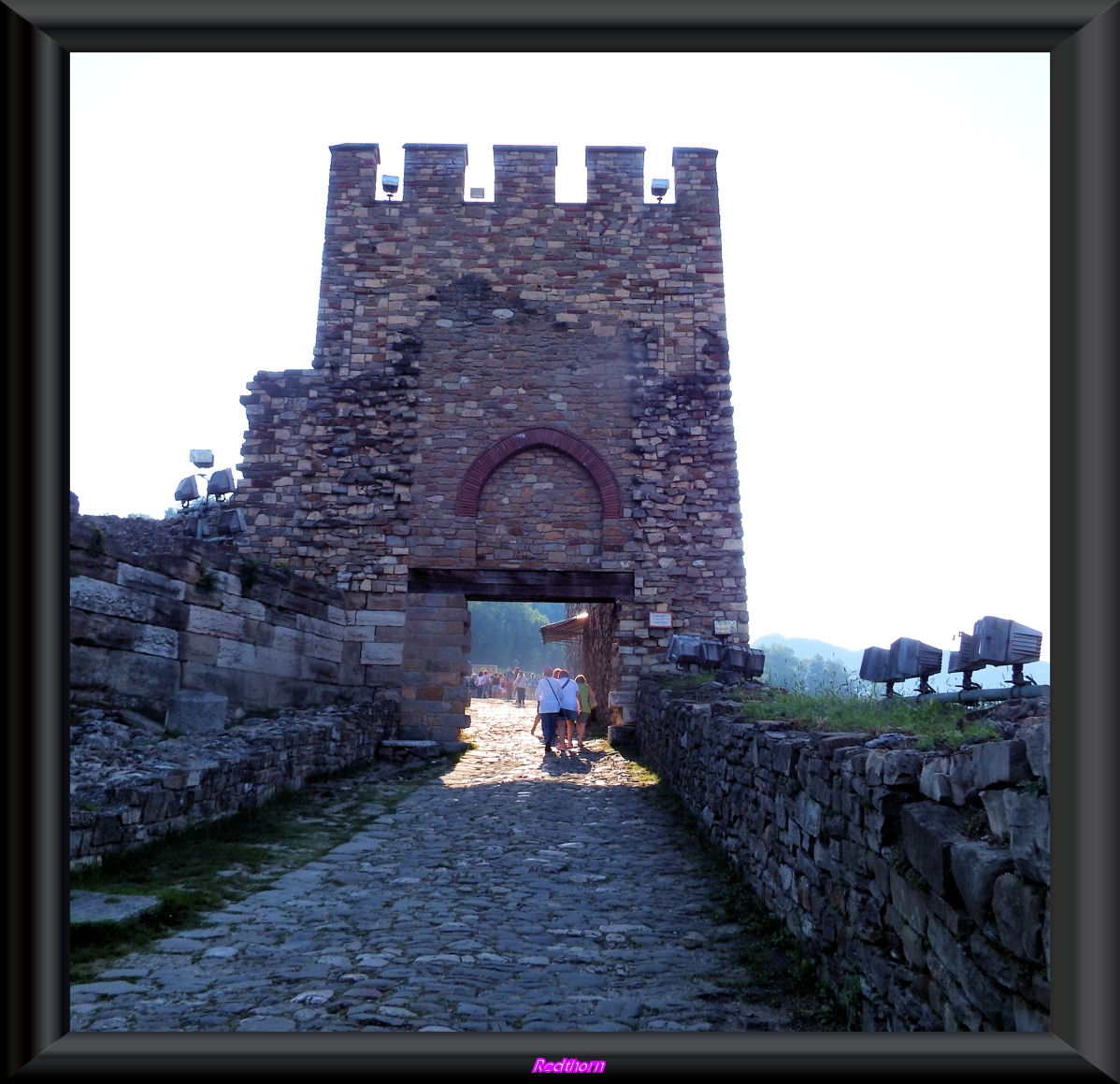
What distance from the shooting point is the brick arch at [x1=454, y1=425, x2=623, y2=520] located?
14094mm

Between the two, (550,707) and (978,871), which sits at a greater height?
(978,871)

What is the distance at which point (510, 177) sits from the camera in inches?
596

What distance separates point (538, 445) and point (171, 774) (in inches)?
351

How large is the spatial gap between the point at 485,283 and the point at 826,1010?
1280 cm

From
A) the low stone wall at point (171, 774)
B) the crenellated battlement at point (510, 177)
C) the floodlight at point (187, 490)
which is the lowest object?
the low stone wall at point (171, 774)

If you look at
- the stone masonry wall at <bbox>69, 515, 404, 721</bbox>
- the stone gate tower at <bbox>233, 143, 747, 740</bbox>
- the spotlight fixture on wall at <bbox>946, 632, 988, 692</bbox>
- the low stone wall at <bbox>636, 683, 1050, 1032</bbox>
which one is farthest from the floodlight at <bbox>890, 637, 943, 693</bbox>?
the stone gate tower at <bbox>233, 143, 747, 740</bbox>

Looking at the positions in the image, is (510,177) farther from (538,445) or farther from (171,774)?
(171,774)

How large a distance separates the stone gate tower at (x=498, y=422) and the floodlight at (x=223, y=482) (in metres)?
0.19

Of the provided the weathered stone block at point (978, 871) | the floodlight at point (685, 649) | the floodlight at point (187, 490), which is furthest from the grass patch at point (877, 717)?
the floodlight at point (187, 490)

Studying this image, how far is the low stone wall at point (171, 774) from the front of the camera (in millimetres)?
5348

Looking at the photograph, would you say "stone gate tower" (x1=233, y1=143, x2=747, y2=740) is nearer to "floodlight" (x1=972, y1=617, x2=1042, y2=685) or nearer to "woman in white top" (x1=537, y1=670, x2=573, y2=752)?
"woman in white top" (x1=537, y1=670, x2=573, y2=752)

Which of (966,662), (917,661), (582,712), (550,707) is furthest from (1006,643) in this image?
(582,712)

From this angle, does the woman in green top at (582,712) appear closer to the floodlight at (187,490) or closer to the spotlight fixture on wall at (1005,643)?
the floodlight at (187,490)

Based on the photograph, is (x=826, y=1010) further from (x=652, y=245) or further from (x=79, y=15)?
(x=652, y=245)
